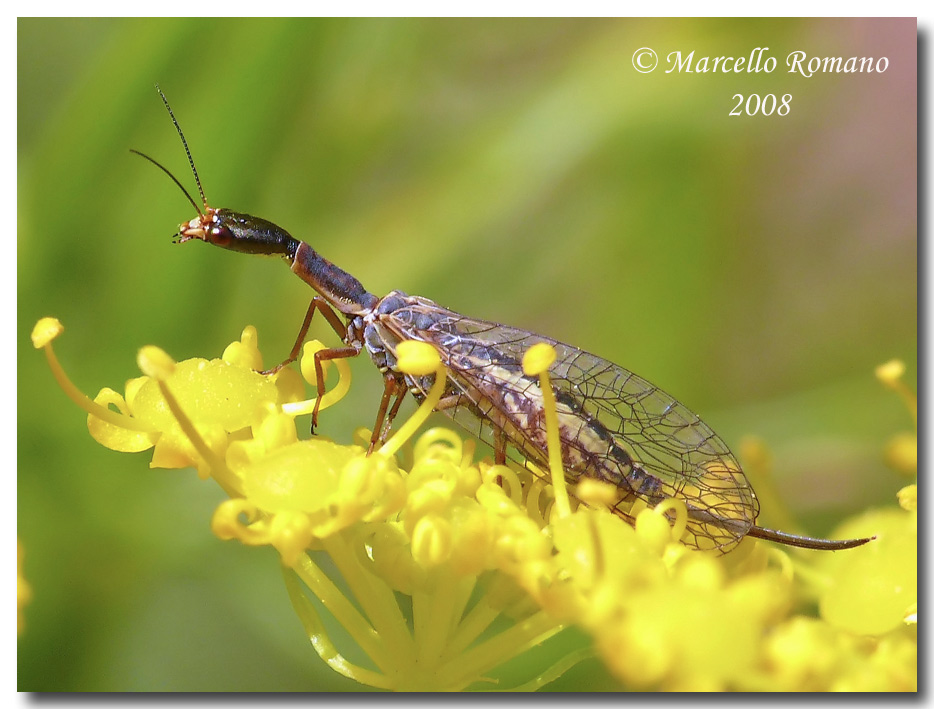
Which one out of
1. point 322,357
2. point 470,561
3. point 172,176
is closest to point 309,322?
point 322,357

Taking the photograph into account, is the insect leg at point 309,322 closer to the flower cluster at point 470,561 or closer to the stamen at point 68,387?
the flower cluster at point 470,561

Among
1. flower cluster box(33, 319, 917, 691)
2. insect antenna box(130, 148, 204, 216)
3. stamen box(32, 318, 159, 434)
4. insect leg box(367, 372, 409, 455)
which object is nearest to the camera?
flower cluster box(33, 319, 917, 691)

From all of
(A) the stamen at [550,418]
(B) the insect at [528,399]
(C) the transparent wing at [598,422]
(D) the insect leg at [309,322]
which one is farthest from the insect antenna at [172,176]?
(A) the stamen at [550,418]

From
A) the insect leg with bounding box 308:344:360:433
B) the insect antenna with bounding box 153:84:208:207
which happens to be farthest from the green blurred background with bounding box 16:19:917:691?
the insect leg with bounding box 308:344:360:433

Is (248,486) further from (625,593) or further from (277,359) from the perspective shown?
(277,359)

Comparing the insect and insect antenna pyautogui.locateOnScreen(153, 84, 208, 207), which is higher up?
insect antenna pyautogui.locateOnScreen(153, 84, 208, 207)

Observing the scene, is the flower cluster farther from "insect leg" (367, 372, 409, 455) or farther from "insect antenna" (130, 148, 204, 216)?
"insect antenna" (130, 148, 204, 216)
